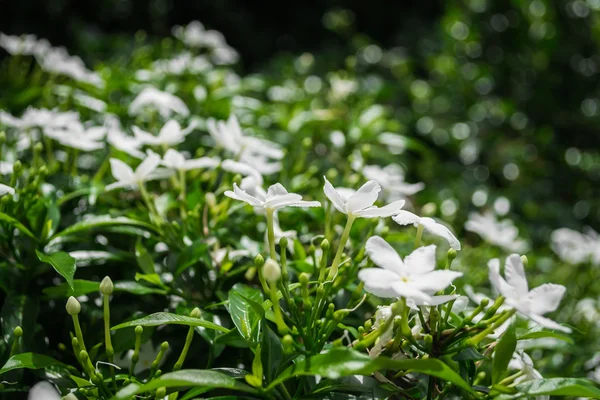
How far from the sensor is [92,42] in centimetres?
264

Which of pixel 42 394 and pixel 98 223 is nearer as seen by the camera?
pixel 42 394

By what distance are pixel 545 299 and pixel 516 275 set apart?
0.15 feet

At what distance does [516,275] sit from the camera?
783 mm

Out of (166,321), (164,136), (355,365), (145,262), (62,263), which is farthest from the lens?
(164,136)

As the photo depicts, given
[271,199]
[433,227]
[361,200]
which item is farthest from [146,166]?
[433,227]

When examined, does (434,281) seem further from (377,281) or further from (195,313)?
(195,313)

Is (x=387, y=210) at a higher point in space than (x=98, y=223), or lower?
higher

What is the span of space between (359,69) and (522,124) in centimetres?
A: 86

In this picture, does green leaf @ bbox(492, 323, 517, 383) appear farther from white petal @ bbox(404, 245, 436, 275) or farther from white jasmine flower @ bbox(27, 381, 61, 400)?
white jasmine flower @ bbox(27, 381, 61, 400)

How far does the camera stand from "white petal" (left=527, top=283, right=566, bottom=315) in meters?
0.76

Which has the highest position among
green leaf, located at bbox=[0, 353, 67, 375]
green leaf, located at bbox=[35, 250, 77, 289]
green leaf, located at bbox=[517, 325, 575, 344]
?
green leaf, located at bbox=[517, 325, 575, 344]

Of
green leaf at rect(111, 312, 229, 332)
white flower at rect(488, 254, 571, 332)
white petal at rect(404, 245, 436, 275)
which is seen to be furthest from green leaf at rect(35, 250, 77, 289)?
white flower at rect(488, 254, 571, 332)

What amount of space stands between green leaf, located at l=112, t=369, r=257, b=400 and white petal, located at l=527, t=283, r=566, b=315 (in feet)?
1.25

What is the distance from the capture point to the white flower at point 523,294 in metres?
0.75
